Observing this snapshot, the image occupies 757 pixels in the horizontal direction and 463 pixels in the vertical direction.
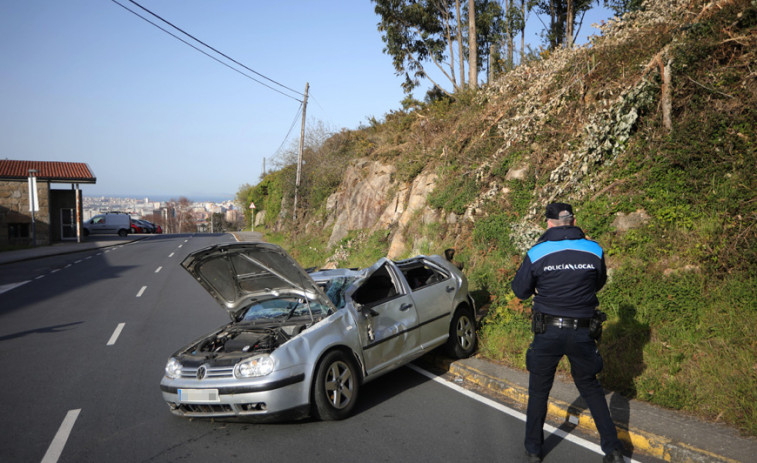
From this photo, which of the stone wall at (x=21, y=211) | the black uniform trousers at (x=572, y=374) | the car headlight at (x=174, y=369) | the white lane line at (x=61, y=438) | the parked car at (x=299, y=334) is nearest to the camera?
the black uniform trousers at (x=572, y=374)

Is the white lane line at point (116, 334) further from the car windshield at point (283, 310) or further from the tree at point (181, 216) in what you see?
the tree at point (181, 216)

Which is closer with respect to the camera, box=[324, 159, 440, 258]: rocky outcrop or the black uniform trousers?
the black uniform trousers

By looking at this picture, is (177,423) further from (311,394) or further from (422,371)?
(422,371)

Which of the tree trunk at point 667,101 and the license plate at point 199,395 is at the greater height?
the tree trunk at point 667,101

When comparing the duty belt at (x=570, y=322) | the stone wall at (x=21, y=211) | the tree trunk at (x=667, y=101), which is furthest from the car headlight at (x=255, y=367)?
the stone wall at (x=21, y=211)

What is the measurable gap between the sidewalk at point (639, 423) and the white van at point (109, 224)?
4669cm

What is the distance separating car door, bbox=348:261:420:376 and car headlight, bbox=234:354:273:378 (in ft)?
3.90

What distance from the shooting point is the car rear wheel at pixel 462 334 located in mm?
7250

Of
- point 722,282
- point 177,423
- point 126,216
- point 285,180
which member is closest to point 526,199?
point 722,282

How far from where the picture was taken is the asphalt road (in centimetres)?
455

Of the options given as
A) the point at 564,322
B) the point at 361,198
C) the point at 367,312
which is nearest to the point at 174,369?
the point at 367,312

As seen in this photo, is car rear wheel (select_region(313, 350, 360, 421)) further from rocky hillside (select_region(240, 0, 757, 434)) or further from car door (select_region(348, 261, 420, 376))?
rocky hillside (select_region(240, 0, 757, 434))

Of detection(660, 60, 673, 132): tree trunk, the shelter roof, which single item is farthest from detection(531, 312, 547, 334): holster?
the shelter roof

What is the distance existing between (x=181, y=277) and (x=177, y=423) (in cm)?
1382
